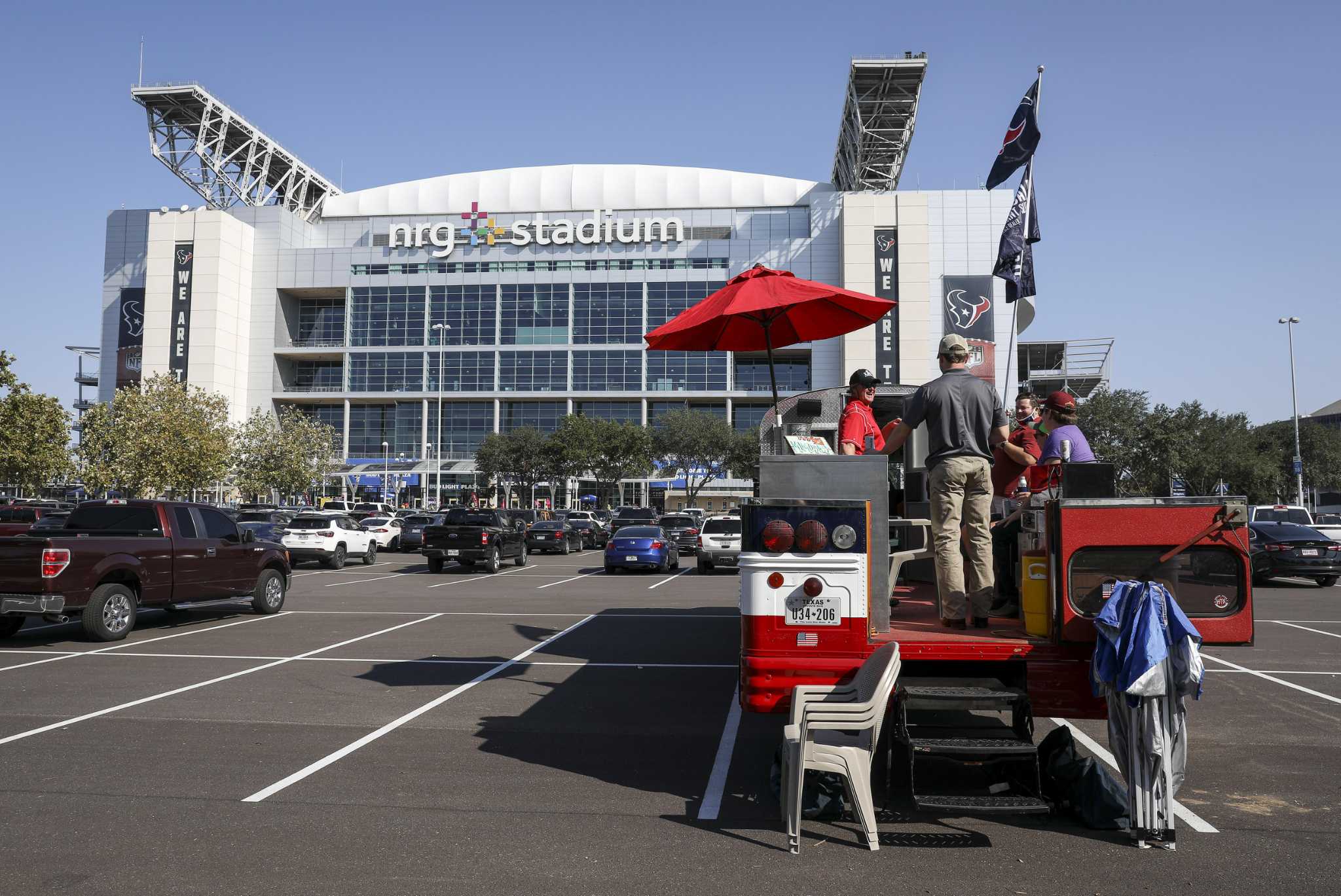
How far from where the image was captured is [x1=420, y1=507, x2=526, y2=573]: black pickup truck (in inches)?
966

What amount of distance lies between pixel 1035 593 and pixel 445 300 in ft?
251

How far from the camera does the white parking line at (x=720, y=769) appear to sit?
17.4 ft

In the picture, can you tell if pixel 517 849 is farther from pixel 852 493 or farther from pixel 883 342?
pixel 883 342

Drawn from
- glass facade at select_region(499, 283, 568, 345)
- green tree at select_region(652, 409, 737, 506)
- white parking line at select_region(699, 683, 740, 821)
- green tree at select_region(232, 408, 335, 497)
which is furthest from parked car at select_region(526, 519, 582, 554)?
glass facade at select_region(499, 283, 568, 345)

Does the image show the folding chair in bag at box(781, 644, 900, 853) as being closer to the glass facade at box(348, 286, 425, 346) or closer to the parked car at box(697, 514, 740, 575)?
the parked car at box(697, 514, 740, 575)

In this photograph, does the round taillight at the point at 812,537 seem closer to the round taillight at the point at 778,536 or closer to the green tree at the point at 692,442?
the round taillight at the point at 778,536

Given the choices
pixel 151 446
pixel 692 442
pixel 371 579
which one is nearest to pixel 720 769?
pixel 371 579

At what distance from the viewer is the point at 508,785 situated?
5711mm

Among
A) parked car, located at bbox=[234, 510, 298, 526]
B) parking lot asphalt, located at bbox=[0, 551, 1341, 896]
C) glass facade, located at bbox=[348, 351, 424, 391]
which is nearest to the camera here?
parking lot asphalt, located at bbox=[0, 551, 1341, 896]

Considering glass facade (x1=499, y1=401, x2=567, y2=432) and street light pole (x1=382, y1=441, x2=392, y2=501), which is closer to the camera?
street light pole (x1=382, y1=441, x2=392, y2=501)

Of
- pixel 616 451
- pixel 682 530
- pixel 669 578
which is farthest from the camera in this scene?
pixel 616 451

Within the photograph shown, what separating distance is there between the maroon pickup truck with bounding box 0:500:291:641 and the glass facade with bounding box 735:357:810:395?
61568 millimetres

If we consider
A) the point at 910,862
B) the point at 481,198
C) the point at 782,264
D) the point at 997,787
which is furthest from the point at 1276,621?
the point at 481,198

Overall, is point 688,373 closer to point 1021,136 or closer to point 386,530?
point 386,530
